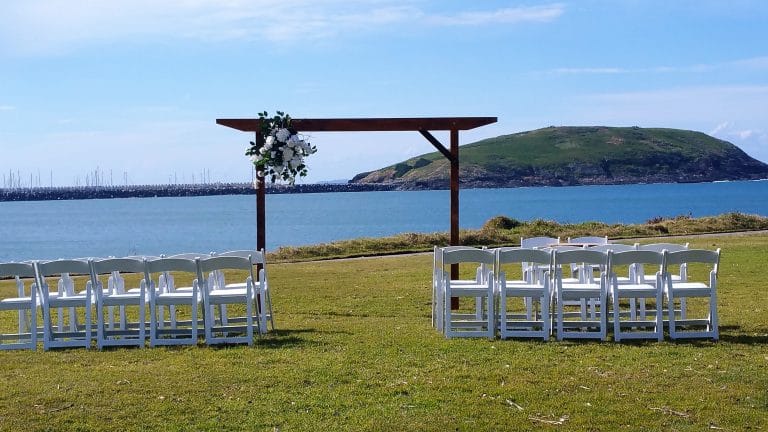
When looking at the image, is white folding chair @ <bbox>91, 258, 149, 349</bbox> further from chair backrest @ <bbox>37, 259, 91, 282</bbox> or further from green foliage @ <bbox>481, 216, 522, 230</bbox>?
green foliage @ <bbox>481, 216, 522, 230</bbox>

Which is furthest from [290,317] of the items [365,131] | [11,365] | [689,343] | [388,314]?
[689,343]

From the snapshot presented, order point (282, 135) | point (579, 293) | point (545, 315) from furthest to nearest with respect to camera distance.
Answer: point (282, 135) → point (579, 293) → point (545, 315)

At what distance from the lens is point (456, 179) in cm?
1572

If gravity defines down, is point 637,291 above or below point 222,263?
below

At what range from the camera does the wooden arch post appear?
15531 mm

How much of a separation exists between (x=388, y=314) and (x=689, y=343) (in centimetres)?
506

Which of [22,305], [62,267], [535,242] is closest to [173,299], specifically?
[62,267]

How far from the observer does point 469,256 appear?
1134cm

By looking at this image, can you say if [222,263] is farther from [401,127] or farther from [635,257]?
[401,127]

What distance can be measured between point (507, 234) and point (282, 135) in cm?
1992

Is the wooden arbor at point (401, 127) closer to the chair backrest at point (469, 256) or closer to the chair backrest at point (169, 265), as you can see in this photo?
the chair backrest at point (469, 256)

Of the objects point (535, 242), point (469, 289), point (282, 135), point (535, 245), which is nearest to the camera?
point (469, 289)

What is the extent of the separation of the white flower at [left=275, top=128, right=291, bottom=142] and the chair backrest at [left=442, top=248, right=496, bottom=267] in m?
4.24

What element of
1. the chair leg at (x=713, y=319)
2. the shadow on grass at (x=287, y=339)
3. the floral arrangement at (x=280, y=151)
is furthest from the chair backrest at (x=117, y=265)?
the chair leg at (x=713, y=319)
